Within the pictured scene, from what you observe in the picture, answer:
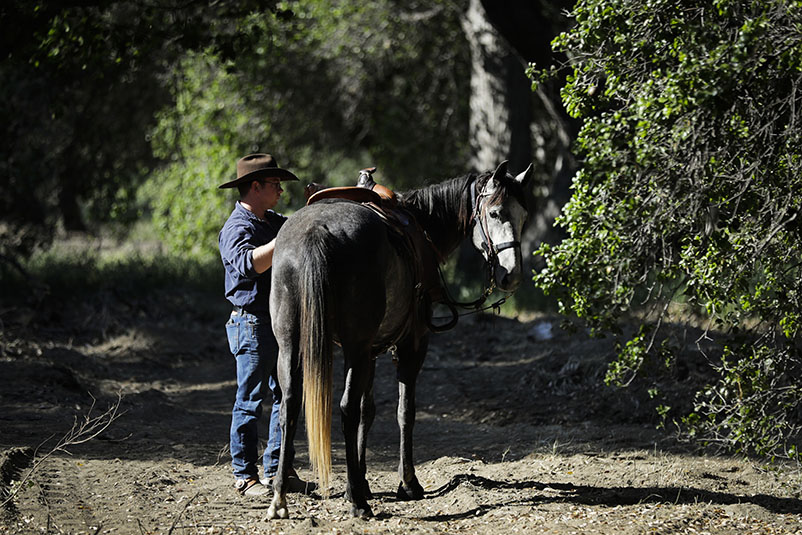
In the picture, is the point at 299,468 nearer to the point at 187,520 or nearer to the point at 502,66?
the point at 187,520

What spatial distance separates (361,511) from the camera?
4.33 m

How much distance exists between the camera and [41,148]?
11.9 metres

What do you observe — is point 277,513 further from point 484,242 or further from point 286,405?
point 484,242

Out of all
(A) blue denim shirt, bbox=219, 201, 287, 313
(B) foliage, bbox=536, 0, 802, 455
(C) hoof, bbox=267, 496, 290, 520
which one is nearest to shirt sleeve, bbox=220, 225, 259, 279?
(A) blue denim shirt, bbox=219, 201, 287, 313

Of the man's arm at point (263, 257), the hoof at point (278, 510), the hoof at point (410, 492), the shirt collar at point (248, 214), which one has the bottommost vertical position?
the hoof at point (410, 492)

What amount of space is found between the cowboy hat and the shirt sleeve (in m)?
0.30

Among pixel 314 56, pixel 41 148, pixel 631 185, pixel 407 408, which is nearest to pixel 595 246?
pixel 631 185

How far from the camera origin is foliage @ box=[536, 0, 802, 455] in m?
Result: 3.79

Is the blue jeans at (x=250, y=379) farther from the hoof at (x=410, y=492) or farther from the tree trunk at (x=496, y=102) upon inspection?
the tree trunk at (x=496, y=102)

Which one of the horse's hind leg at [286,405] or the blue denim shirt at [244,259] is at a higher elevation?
the blue denim shirt at [244,259]

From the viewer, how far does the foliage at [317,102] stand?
14.1 meters

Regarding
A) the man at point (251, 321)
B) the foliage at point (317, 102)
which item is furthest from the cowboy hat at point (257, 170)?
the foliage at point (317, 102)

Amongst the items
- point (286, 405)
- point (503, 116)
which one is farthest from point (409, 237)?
point (503, 116)

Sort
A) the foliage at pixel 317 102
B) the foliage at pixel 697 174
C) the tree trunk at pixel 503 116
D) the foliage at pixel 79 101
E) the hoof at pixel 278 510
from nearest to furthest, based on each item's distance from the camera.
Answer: the foliage at pixel 697 174, the hoof at pixel 278 510, the foliage at pixel 79 101, the tree trunk at pixel 503 116, the foliage at pixel 317 102
